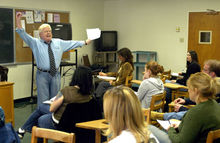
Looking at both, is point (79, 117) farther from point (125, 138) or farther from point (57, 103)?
point (125, 138)

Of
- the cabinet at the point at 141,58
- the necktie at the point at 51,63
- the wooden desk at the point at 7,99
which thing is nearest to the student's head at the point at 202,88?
the necktie at the point at 51,63

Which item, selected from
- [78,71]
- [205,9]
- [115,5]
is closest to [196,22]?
[205,9]

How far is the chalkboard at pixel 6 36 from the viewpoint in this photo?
5883 mm

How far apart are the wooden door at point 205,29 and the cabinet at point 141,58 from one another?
3.46 ft

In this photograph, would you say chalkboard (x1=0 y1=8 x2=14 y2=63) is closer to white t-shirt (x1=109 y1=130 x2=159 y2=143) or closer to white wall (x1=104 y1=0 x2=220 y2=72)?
white wall (x1=104 y1=0 x2=220 y2=72)

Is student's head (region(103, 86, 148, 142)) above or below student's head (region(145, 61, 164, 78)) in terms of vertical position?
below

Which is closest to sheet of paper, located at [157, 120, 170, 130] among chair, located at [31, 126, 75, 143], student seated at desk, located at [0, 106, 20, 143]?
chair, located at [31, 126, 75, 143]

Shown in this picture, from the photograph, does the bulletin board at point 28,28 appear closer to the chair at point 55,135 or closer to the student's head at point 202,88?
the chair at point 55,135

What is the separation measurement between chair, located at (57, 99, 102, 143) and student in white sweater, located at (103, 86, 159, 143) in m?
1.19

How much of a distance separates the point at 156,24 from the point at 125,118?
21.1ft

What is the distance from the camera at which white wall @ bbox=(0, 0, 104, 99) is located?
20.4 feet

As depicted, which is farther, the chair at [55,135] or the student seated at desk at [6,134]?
the student seated at desk at [6,134]

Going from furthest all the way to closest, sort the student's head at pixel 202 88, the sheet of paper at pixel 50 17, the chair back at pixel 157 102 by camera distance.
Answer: the sheet of paper at pixel 50 17 < the chair back at pixel 157 102 < the student's head at pixel 202 88

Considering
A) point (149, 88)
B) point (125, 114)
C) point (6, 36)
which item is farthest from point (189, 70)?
point (125, 114)
